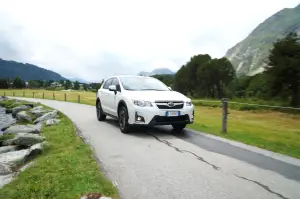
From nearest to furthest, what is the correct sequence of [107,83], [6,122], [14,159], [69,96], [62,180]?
[62,180], [14,159], [107,83], [6,122], [69,96]

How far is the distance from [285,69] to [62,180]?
23844 millimetres

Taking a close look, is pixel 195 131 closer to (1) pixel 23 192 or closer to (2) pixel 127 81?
(2) pixel 127 81

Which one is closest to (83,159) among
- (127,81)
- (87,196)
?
(87,196)

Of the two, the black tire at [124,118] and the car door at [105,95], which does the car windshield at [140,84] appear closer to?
the black tire at [124,118]

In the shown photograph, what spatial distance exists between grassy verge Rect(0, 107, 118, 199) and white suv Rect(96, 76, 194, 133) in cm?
224

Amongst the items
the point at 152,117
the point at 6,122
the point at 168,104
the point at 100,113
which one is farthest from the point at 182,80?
the point at 152,117

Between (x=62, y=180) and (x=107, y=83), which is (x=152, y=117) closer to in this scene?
(x=62, y=180)

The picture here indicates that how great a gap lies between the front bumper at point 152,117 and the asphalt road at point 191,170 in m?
0.54

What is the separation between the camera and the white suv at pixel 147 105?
808 cm

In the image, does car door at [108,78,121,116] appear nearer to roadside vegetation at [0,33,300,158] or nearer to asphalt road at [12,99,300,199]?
asphalt road at [12,99,300,199]

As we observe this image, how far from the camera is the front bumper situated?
8.02m

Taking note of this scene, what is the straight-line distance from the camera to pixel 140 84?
31.6 ft

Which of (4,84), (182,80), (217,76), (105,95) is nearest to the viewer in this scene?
(105,95)

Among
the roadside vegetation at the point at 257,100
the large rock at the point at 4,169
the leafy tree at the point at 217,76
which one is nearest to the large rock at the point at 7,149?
the large rock at the point at 4,169
